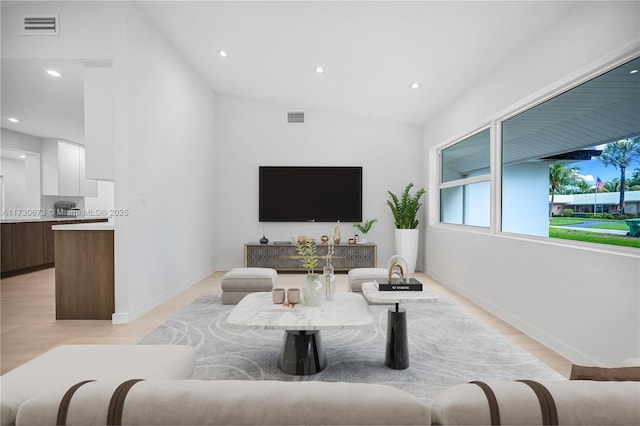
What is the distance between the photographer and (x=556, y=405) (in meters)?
0.71

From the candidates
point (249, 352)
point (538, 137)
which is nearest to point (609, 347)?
point (538, 137)

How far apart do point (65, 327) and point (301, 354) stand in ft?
8.05

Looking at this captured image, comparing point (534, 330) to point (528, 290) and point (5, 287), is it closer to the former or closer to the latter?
point (528, 290)

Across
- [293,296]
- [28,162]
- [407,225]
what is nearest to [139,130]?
[293,296]

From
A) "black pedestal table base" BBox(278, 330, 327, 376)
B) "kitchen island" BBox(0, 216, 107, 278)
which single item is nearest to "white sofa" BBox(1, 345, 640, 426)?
"black pedestal table base" BBox(278, 330, 327, 376)

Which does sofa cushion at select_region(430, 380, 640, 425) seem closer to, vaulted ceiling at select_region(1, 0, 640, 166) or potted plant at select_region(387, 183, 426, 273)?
vaulted ceiling at select_region(1, 0, 640, 166)

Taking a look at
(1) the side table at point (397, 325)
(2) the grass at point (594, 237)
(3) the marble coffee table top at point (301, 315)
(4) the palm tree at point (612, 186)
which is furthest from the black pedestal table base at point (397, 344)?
(4) the palm tree at point (612, 186)

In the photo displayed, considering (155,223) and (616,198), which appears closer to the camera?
(616,198)

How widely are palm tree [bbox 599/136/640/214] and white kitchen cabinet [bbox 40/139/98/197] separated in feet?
27.7

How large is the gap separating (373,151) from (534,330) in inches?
157

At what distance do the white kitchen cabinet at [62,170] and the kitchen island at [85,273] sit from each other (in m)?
4.58

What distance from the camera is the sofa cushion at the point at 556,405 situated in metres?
0.70

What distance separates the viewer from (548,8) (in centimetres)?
265

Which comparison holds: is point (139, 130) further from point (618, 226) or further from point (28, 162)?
point (28, 162)
